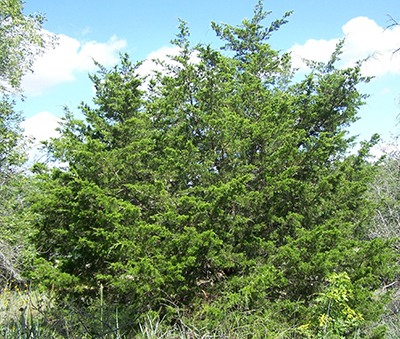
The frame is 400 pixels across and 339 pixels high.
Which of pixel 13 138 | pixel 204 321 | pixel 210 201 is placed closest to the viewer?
pixel 204 321

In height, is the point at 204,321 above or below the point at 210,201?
below

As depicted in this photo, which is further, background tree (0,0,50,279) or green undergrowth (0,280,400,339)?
background tree (0,0,50,279)

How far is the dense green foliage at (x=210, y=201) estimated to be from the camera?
5.59 m

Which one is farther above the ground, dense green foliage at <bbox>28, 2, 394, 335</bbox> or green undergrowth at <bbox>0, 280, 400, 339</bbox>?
dense green foliage at <bbox>28, 2, 394, 335</bbox>

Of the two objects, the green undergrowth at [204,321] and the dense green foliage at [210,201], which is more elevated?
the dense green foliage at [210,201]

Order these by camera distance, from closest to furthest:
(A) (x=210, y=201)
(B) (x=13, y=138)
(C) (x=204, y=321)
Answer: (C) (x=204, y=321) → (A) (x=210, y=201) → (B) (x=13, y=138)

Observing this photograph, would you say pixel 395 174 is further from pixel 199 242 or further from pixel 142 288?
pixel 142 288

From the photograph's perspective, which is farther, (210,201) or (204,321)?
(210,201)

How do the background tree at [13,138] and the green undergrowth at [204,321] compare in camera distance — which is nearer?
the green undergrowth at [204,321]

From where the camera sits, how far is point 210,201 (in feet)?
20.9

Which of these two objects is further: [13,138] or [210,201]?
[13,138]

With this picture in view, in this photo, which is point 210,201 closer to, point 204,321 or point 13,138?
point 204,321

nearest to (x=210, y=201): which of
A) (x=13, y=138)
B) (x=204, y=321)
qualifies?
(x=204, y=321)

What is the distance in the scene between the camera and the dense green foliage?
5594mm
